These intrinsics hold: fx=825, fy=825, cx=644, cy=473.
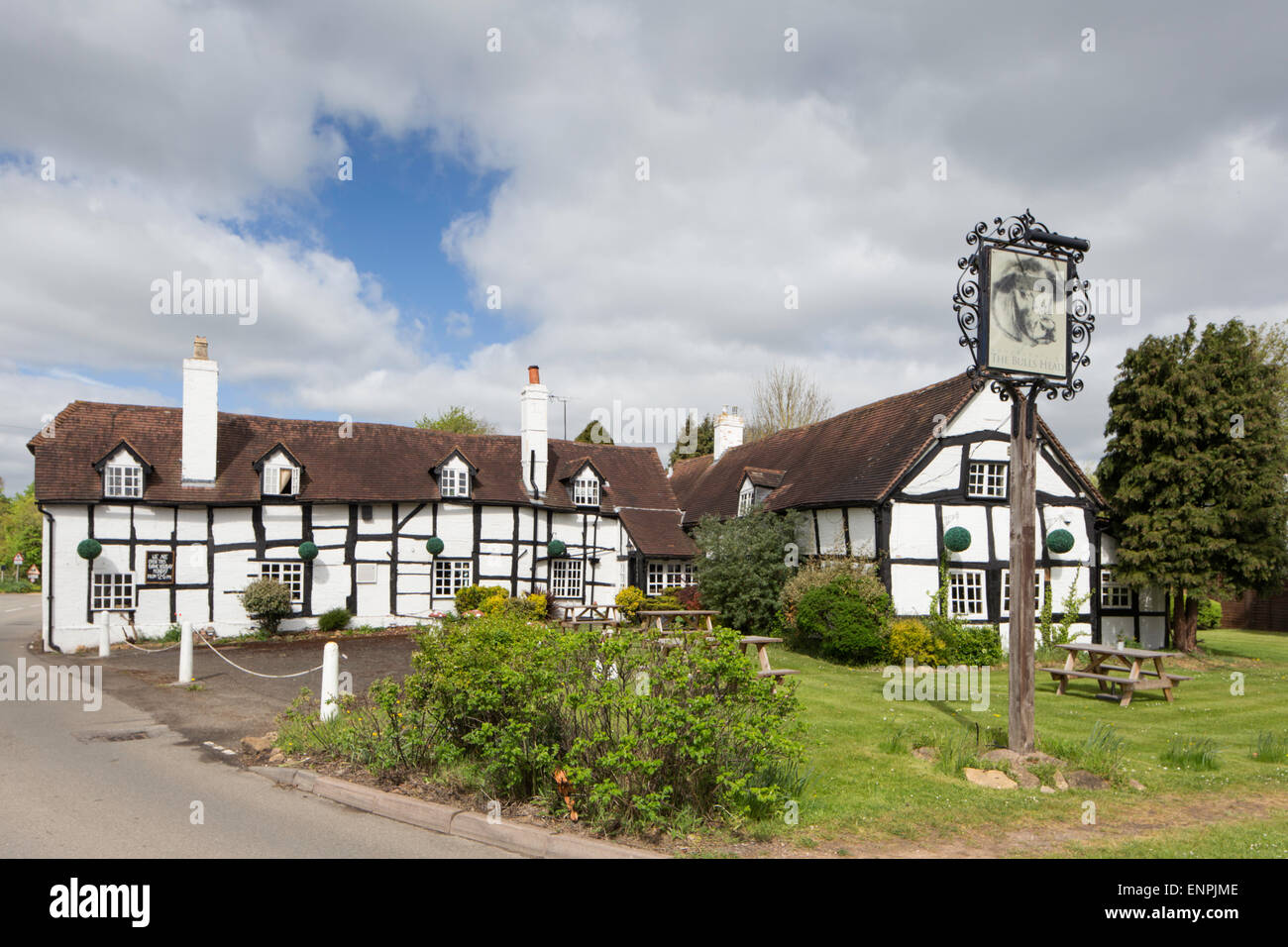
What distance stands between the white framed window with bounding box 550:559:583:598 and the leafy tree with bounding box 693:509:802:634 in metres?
5.99

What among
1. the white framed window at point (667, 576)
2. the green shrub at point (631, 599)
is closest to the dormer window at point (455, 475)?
the green shrub at point (631, 599)

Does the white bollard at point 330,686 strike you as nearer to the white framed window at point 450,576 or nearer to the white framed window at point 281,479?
the white framed window at point 281,479

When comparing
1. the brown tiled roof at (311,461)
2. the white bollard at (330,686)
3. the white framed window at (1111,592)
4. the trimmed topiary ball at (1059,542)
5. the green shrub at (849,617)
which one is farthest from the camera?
the brown tiled roof at (311,461)

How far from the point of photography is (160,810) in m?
7.34

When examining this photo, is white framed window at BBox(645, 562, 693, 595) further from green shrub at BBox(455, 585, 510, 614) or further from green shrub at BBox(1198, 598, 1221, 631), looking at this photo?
green shrub at BBox(1198, 598, 1221, 631)

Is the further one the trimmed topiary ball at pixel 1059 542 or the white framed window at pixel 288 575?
the white framed window at pixel 288 575

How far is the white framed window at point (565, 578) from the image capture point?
1065 inches

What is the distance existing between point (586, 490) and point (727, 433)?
7734 mm

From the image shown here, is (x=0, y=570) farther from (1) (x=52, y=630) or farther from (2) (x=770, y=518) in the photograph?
(2) (x=770, y=518)

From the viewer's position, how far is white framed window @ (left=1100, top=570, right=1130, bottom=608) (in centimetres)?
2184

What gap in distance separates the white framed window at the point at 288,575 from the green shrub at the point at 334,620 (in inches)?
35.0

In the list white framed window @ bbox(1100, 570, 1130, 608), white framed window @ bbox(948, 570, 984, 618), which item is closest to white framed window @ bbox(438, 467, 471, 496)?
white framed window @ bbox(948, 570, 984, 618)

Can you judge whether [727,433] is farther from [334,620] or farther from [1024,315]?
[1024,315]
